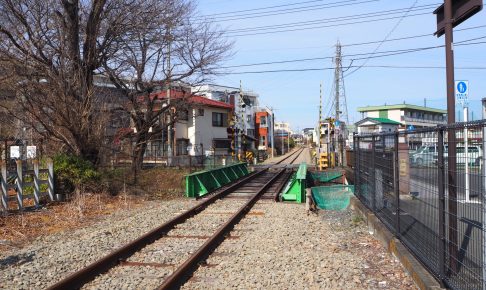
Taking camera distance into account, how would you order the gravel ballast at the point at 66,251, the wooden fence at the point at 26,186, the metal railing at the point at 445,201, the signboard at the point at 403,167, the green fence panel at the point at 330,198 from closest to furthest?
the metal railing at the point at 445,201 → the gravel ballast at the point at 66,251 → the signboard at the point at 403,167 → the wooden fence at the point at 26,186 → the green fence panel at the point at 330,198

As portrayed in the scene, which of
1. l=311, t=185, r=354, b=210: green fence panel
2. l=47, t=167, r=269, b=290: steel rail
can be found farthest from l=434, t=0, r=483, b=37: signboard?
l=311, t=185, r=354, b=210: green fence panel

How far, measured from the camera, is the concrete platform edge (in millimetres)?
5270

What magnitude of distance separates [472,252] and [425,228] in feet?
3.15

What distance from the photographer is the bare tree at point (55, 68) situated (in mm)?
15422

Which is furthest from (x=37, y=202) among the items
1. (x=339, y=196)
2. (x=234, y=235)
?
(x=339, y=196)

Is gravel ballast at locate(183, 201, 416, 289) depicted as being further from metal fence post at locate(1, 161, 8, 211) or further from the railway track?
metal fence post at locate(1, 161, 8, 211)

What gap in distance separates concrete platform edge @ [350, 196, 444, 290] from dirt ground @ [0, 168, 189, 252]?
6.44 meters

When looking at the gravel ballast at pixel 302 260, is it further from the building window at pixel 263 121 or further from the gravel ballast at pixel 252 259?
the building window at pixel 263 121

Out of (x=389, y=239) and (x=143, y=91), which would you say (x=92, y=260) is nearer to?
(x=389, y=239)

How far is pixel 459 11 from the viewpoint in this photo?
20.2ft

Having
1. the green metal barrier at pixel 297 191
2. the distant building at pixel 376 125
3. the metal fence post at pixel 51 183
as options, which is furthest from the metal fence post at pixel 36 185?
the distant building at pixel 376 125

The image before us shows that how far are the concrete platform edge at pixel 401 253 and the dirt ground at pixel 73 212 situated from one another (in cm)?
644

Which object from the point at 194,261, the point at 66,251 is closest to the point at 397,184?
the point at 194,261

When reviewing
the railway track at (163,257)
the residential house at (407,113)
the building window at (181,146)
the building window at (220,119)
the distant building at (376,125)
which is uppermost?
the residential house at (407,113)
